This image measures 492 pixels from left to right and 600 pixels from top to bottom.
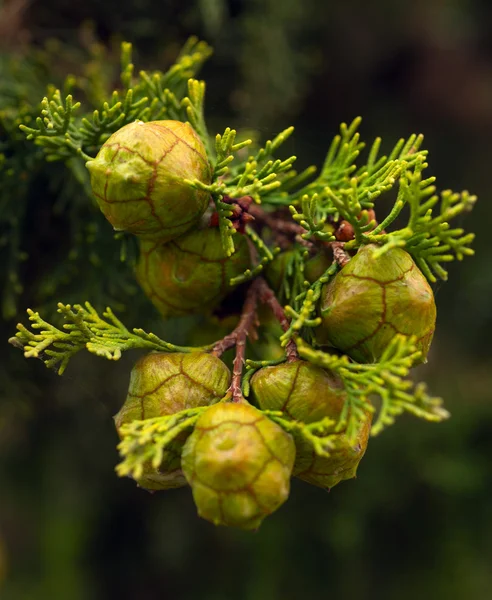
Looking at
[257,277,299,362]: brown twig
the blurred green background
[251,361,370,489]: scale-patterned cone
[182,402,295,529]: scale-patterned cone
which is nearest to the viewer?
[182,402,295,529]: scale-patterned cone

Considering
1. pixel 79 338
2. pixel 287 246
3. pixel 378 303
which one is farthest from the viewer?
pixel 287 246

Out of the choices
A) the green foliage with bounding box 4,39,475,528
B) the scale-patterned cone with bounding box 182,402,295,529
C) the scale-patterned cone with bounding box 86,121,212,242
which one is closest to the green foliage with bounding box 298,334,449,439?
the green foliage with bounding box 4,39,475,528

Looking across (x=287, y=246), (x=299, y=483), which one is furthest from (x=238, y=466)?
(x=299, y=483)

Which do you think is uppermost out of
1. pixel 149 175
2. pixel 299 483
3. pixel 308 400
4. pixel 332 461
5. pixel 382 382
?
pixel 149 175

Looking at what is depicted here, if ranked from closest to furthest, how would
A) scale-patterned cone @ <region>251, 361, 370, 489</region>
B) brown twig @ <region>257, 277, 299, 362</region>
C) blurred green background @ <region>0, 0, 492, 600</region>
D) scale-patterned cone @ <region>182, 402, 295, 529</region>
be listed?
1. scale-patterned cone @ <region>182, 402, 295, 529</region>
2. scale-patterned cone @ <region>251, 361, 370, 489</region>
3. brown twig @ <region>257, 277, 299, 362</region>
4. blurred green background @ <region>0, 0, 492, 600</region>

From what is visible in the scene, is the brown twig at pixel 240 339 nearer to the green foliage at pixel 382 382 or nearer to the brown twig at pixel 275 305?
the brown twig at pixel 275 305

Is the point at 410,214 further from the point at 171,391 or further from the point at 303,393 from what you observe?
the point at 171,391

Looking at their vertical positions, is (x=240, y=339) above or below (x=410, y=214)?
below

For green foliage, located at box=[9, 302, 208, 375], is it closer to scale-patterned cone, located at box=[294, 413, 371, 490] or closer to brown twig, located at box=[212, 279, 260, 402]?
brown twig, located at box=[212, 279, 260, 402]
